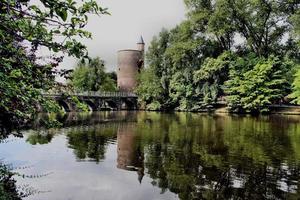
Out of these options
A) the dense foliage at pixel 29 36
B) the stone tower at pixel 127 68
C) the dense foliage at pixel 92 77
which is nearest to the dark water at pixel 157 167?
the dense foliage at pixel 29 36

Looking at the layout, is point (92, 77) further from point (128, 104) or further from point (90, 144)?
point (90, 144)

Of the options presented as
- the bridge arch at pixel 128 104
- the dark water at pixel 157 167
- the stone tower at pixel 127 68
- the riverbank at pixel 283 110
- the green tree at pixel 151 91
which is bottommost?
the dark water at pixel 157 167

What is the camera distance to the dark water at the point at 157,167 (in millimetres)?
8118

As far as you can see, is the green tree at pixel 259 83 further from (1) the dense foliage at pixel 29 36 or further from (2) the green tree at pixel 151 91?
(1) the dense foliage at pixel 29 36

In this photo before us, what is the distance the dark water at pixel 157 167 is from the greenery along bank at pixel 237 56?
83.5 ft

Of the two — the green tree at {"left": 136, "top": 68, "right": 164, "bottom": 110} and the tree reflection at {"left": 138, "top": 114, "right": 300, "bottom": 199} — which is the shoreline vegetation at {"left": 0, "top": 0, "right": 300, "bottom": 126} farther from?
the tree reflection at {"left": 138, "top": 114, "right": 300, "bottom": 199}

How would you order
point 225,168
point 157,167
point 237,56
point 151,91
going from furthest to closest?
point 151,91 → point 237,56 → point 157,167 → point 225,168

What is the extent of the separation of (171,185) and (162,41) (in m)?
50.8

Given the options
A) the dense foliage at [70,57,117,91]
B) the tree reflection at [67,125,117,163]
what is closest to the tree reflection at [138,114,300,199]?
the tree reflection at [67,125,117,163]

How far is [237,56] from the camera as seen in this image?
46.6 metres

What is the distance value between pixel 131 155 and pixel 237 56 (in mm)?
36312

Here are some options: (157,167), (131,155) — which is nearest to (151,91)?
(131,155)

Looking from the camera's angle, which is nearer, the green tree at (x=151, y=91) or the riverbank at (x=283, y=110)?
the riverbank at (x=283, y=110)

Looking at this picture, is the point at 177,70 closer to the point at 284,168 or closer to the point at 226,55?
the point at 226,55
